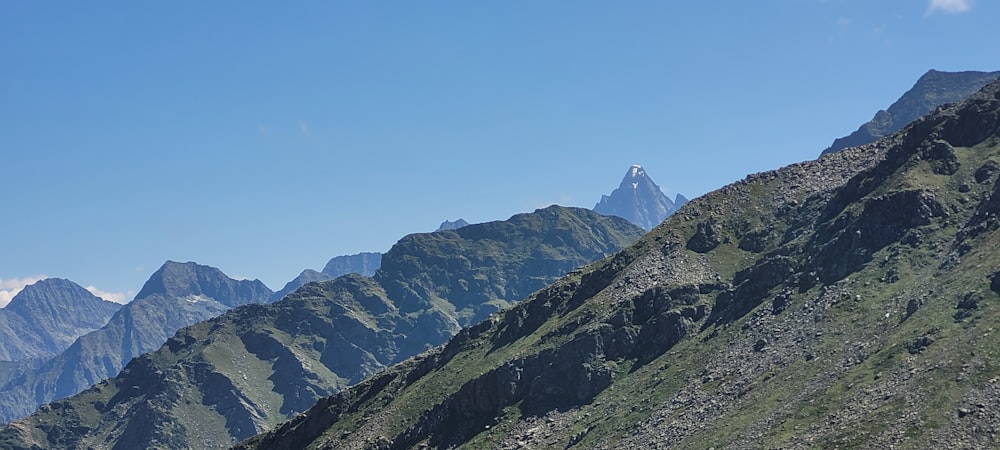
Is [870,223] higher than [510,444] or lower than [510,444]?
higher

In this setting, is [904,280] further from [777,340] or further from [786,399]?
[786,399]

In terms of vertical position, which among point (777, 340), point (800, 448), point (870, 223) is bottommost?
point (800, 448)

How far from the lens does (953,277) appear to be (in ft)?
504

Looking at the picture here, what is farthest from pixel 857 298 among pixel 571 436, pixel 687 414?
pixel 571 436

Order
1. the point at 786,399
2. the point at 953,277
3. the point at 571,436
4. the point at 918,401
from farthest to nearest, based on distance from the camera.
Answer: the point at 571,436 → the point at 953,277 → the point at 786,399 → the point at 918,401

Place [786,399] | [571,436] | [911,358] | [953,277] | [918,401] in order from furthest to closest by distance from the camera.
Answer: [571,436]
[953,277]
[786,399]
[911,358]
[918,401]

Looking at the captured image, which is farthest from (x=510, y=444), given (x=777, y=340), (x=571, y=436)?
(x=777, y=340)

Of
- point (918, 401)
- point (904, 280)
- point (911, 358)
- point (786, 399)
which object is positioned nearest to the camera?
point (918, 401)

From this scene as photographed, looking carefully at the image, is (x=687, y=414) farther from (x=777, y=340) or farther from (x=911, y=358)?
(x=911, y=358)

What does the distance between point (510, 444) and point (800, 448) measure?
79410mm

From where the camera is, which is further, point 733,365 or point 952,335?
point 733,365

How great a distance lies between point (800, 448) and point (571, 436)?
64279 mm

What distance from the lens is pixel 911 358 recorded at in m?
132

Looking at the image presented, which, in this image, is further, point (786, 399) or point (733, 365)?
point (733, 365)
